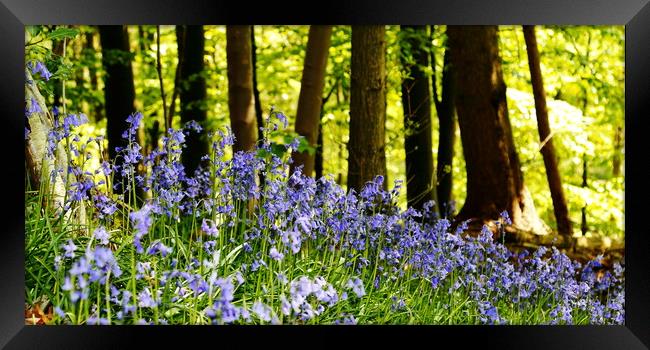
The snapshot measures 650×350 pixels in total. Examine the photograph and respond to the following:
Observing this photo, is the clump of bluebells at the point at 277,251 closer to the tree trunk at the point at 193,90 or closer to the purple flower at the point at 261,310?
the purple flower at the point at 261,310

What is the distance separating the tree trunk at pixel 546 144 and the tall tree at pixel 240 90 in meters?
3.30

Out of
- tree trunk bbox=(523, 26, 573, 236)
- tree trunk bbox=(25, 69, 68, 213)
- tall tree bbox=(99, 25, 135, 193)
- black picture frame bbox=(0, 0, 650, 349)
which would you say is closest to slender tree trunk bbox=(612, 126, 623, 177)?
tree trunk bbox=(523, 26, 573, 236)

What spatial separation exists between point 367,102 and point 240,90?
1.54 metres

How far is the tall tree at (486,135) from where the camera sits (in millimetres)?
6312

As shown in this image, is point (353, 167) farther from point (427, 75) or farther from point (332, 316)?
point (427, 75)

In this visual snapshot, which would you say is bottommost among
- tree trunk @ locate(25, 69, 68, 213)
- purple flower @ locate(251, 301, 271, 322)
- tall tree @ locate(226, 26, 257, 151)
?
purple flower @ locate(251, 301, 271, 322)

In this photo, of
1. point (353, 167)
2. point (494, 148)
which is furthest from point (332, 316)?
point (494, 148)

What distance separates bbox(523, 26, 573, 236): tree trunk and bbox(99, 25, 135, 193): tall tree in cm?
486

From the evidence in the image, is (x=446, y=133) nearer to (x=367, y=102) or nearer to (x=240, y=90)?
(x=240, y=90)

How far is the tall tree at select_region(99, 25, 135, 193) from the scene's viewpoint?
8.06 meters

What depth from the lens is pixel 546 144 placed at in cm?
798

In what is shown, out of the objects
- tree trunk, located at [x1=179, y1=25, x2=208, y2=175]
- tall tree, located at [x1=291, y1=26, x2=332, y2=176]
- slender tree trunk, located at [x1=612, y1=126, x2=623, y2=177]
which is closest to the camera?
tall tree, located at [x1=291, y1=26, x2=332, y2=176]

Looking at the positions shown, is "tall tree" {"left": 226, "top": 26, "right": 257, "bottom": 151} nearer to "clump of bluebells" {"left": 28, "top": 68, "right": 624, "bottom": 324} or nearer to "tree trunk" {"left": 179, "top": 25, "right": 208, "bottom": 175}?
"tree trunk" {"left": 179, "top": 25, "right": 208, "bottom": 175}
